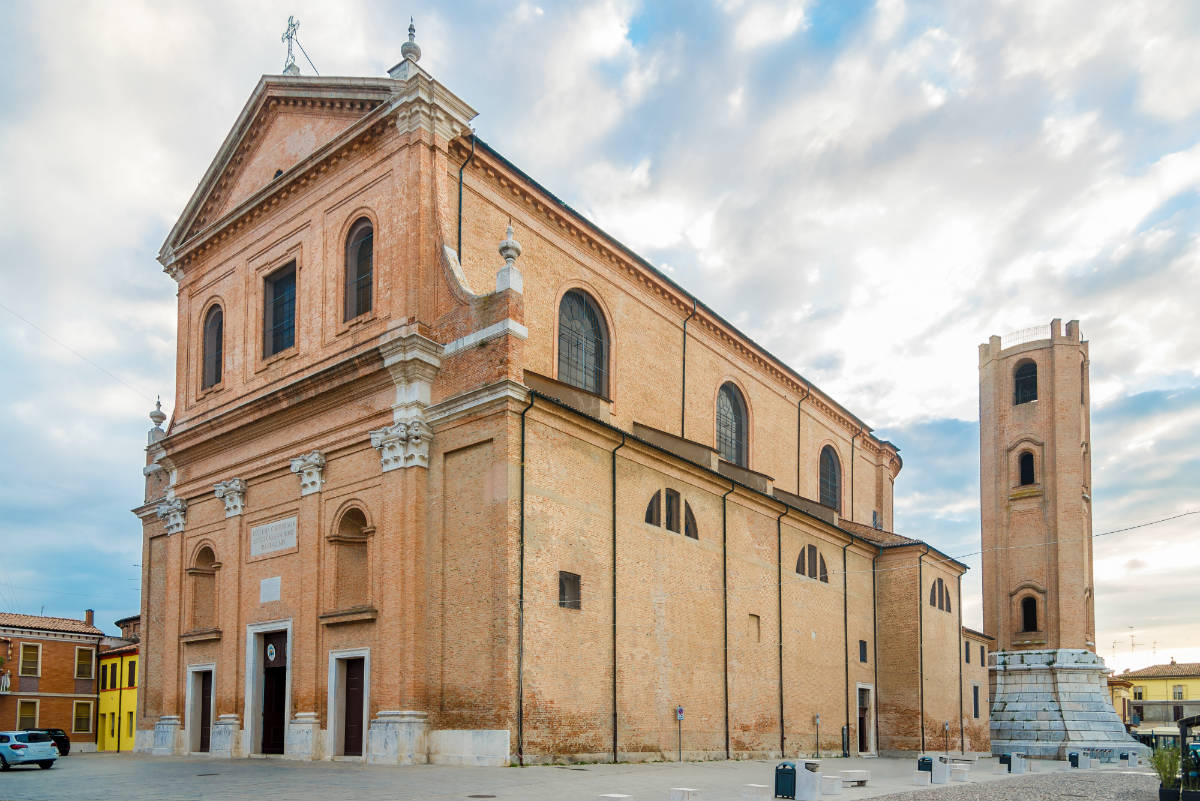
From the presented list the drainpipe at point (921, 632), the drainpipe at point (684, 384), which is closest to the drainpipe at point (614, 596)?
the drainpipe at point (684, 384)

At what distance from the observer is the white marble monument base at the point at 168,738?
2912 centimetres

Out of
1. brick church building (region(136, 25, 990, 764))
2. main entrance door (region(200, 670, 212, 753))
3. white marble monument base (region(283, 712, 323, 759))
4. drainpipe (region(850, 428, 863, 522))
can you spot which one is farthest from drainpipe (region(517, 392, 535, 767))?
drainpipe (region(850, 428, 863, 522))

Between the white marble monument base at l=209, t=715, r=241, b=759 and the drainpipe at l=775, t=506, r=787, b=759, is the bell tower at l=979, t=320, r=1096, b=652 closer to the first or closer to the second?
the drainpipe at l=775, t=506, r=787, b=759

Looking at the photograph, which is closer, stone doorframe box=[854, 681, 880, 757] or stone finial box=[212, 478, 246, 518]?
stone finial box=[212, 478, 246, 518]

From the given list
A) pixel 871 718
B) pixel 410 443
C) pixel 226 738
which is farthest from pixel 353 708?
pixel 871 718

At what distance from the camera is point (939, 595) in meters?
41.6

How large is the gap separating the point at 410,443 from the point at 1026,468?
122ft

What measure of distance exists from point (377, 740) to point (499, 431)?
7.00 metres

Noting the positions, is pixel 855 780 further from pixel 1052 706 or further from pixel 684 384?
pixel 1052 706

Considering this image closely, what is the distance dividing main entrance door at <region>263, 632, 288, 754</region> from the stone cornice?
12.6m

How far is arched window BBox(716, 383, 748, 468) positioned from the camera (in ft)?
124

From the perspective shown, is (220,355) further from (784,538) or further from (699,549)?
(784,538)

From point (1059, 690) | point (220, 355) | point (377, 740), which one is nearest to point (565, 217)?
point (220, 355)

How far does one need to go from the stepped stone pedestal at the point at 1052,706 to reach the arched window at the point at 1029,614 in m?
1.32
